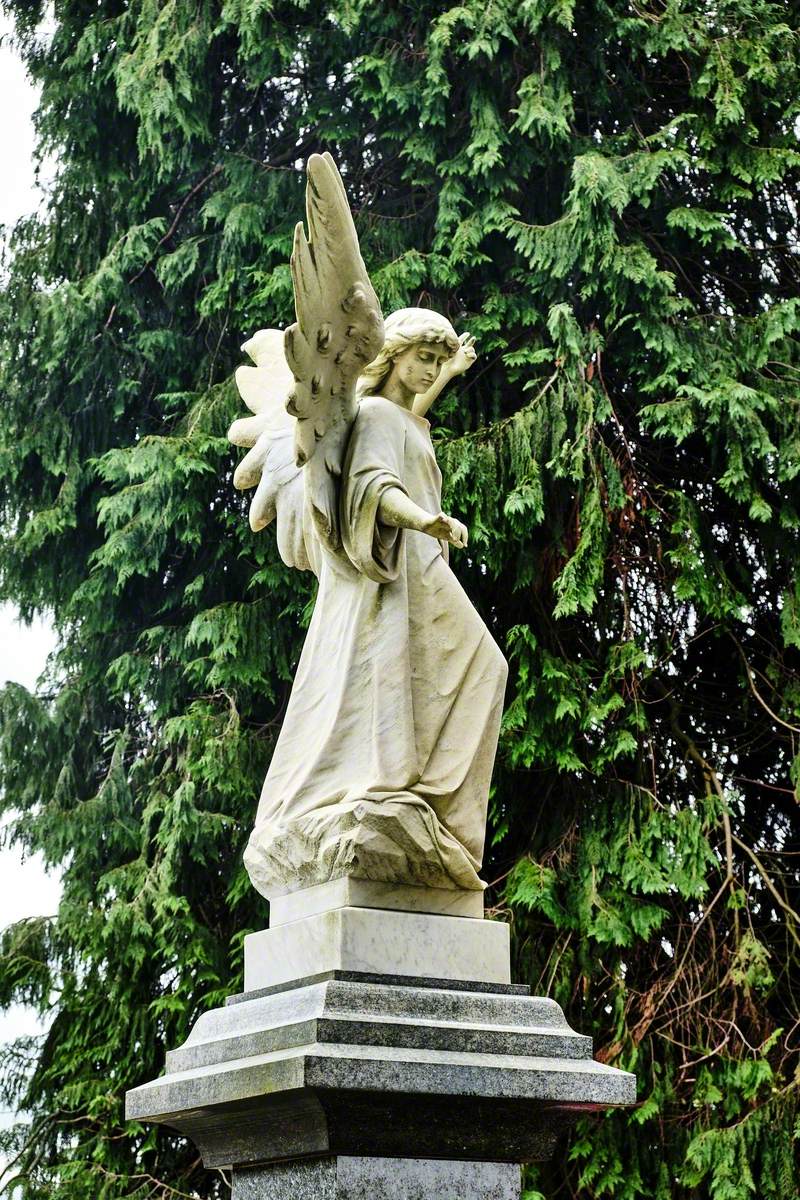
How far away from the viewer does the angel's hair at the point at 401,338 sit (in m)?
5.19

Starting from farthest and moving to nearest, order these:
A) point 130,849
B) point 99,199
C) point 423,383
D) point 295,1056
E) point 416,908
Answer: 1. point 99,199
2. point 130,849
3. point 423,383
4. point 416,908
5. point 295,1056

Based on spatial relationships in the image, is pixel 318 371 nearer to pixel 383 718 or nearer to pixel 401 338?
pixel 401 338

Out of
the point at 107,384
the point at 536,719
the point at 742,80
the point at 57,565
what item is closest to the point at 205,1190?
the point at 536,719

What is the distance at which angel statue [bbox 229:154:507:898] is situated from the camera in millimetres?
4660

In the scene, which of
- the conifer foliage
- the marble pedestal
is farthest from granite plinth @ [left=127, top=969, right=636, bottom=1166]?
the conifer foliage

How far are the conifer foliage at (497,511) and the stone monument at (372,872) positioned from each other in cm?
422

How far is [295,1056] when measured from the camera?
13.6 ft

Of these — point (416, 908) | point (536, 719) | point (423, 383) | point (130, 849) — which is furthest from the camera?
point (130, 849)

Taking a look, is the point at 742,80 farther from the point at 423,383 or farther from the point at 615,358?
the point at 423,383

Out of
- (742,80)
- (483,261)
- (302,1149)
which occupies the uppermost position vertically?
(742,80)

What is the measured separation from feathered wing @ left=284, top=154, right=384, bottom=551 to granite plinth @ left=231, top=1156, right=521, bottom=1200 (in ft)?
5.54

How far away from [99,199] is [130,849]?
169 inches

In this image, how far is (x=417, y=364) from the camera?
5.21 m

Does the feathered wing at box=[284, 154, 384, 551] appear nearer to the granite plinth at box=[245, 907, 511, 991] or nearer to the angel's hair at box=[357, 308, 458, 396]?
the angel's hair at box=[357, 308, 458, 396]
